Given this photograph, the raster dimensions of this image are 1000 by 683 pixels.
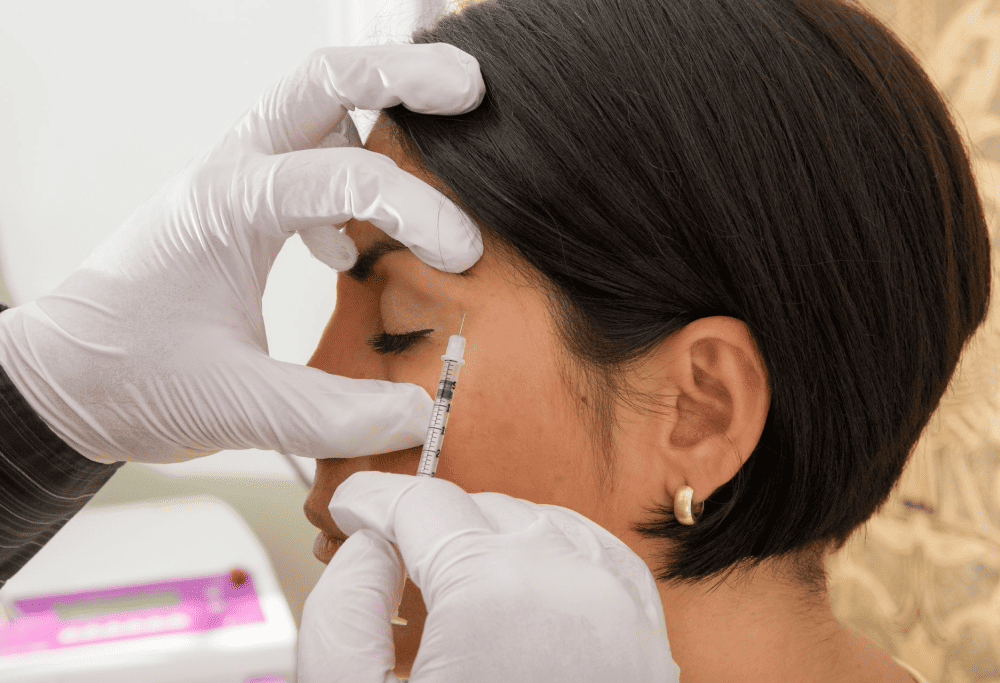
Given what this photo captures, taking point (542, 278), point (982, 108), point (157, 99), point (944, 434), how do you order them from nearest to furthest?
1. point (542, 278)
2. point (982, 108)
3. point (944, 434)
4. point (157, 99)

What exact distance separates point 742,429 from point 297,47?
1.66 m

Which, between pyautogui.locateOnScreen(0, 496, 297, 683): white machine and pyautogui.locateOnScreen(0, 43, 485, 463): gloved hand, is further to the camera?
pyautogui.locateOnScreen(0, 496, 297, 683): white machine

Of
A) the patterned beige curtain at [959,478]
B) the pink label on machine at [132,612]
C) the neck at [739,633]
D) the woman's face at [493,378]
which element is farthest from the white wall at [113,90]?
the neck at [739,633]

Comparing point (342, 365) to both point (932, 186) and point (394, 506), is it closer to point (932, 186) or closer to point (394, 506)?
point (394, 506)

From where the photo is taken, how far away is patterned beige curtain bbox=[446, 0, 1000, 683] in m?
1.45

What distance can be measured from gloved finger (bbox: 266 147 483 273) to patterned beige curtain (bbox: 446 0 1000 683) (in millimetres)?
628

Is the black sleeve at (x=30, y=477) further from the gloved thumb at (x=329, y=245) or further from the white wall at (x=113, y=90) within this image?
the white wall at (x=113, y=90)

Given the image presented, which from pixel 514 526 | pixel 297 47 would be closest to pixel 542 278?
pixel 514 526

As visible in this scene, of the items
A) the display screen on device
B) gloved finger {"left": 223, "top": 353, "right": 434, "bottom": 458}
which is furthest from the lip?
the display screen on device

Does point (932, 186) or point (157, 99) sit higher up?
point (932, 186)

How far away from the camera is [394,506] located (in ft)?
2.61

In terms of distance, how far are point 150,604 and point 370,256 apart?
1331 millimetres

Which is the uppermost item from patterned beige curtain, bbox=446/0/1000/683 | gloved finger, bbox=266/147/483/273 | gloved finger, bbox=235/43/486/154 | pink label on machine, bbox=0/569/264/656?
gloved finger, bbox=235/43/486/154

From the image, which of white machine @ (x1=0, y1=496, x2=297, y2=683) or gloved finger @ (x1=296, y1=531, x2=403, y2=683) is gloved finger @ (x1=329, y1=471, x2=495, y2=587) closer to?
gloved finger @ (x1=296, y1=531, x2=403, y2=683)
